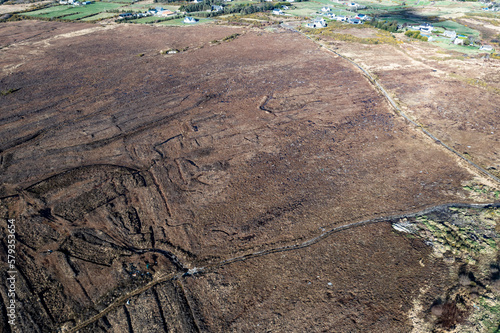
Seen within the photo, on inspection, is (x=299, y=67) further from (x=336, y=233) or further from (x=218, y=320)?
(x=218, y=320)

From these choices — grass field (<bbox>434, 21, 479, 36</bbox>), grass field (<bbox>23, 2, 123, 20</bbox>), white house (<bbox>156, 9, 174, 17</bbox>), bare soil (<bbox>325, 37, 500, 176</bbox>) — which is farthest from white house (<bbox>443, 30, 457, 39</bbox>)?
grass field (<bbox>23, 2, 123, 20</bbox>)

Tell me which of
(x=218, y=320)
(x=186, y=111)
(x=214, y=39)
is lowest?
(x=218, y=320)

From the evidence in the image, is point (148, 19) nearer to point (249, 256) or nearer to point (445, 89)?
point (445, 89)

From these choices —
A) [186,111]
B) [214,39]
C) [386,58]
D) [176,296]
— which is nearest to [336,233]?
[176,296]

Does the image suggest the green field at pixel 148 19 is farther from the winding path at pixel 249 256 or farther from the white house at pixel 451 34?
the winding path at pixel 249 256

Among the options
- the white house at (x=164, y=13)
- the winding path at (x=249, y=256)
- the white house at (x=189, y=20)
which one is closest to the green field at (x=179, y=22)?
the white house at (x=189, y=20)

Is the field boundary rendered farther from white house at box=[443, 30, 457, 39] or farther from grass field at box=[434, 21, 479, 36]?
grass field at box=[434, 21, 479, 36]

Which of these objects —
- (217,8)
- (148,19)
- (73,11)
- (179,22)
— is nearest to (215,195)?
(179,22)

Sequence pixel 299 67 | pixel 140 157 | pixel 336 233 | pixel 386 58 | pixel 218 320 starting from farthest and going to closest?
pixel 386 58
pixel 299 67
pixel 140 157
pixel 336 233
pixel 218 320
